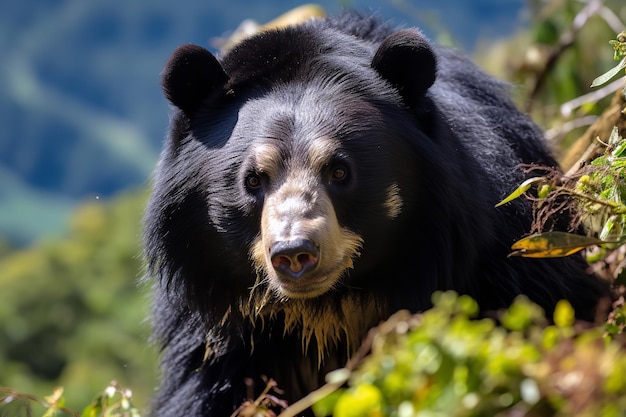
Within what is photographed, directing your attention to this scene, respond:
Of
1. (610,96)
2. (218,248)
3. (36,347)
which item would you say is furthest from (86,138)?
(218,248)

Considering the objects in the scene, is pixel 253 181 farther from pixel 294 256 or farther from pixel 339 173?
pixel 294 256

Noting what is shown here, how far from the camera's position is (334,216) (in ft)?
12.1

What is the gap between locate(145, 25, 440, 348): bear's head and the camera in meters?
3.76

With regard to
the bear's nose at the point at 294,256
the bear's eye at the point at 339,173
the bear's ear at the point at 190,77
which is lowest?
the bear's nose at the point at 294,256

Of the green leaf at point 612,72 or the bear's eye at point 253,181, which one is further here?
the bear's eye at point 253,181

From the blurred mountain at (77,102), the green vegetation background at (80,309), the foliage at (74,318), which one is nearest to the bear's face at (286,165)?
the green vegetation background at (80,309)

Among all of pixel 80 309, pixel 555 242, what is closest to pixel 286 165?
pixel 555 242

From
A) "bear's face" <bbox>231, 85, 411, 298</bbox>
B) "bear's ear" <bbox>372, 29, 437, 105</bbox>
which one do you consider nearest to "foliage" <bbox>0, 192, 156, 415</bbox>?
"bear's face" <bbox>231, 85, 411, 298</bbox>

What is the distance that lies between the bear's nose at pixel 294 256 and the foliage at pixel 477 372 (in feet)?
4.33

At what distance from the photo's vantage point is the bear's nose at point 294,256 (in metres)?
3.37

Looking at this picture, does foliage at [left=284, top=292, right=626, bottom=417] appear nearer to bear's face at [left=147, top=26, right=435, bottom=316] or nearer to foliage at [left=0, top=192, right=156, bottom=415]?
bear's face at [left=147, top=26, right=435, bottom=316]

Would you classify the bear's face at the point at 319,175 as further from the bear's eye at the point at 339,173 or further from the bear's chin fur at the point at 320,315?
the bear's chin fur at the point at 320,315

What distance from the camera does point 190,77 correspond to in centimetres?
418

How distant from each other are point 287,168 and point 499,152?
110 cm
